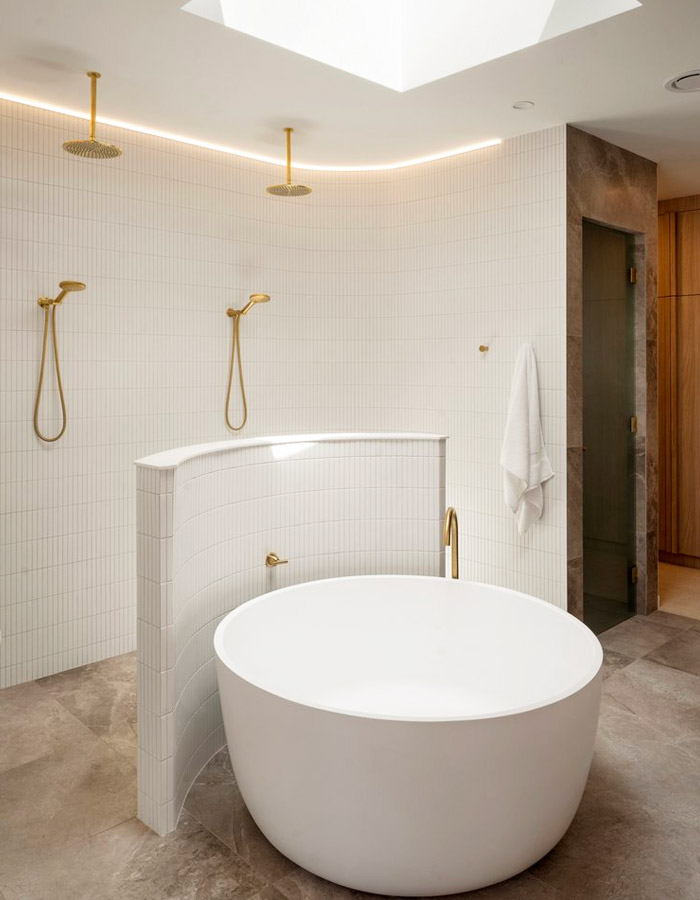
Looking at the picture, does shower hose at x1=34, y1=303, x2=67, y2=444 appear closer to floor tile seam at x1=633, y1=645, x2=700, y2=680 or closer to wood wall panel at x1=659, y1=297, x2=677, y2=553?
floor tile seam at x1=633, y1=645, x2=700, y2=680

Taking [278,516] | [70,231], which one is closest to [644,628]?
[278,516]

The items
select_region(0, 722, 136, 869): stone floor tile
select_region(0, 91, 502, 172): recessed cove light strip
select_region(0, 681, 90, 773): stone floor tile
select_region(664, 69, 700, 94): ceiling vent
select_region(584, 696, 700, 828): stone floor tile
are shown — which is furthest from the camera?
select_region(0, 91, 502, 172): recessed cove light strip

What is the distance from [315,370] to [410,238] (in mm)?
929

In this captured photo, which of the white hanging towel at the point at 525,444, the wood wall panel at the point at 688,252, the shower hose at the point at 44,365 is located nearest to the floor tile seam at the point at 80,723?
the shower hose at the point at 44,365

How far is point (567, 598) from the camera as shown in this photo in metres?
3.56

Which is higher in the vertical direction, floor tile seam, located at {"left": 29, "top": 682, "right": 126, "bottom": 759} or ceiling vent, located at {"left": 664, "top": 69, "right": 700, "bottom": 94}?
ceiling vent, located at {"left": 664, "top": 69, "right": 700, "bottom": 94}

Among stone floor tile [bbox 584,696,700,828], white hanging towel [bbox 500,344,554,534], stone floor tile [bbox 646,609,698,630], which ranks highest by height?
white hanging towel [bbox 500,344,554,534]

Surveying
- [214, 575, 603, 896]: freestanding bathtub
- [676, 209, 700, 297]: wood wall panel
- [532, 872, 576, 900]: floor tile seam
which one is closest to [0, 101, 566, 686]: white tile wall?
[214, 575, 603, 896]: freestanding bathtub

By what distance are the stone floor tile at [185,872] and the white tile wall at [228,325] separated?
1.48 meters

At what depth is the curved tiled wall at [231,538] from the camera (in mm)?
2135

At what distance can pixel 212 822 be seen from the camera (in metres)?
2.19

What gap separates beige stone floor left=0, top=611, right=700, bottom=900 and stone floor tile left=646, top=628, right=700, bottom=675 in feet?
0.90

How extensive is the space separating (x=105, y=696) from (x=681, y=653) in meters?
2.74

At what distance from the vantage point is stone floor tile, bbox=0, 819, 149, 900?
190 cm
